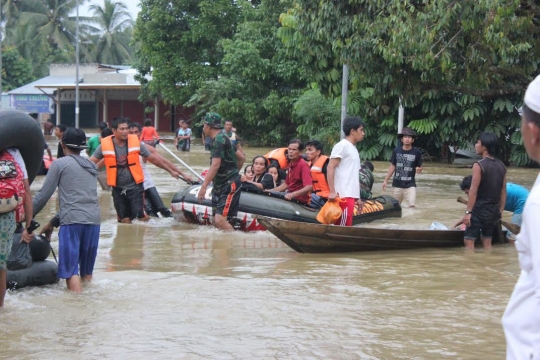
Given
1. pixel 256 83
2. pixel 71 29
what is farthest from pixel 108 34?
pixel 256 83

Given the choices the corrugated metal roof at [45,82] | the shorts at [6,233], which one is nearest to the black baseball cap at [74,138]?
the shorts at [6,233]

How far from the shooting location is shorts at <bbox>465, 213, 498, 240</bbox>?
31.2ft

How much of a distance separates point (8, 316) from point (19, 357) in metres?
1.01

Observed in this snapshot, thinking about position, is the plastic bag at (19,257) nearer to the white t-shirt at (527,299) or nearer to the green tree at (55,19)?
the white t-shirt at (527,299)

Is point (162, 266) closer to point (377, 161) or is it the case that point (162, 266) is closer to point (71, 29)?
point (377, 161)

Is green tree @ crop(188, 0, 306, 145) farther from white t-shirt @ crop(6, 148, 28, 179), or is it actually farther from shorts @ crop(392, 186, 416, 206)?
white t-shirt @ crop(6, 148, 28, 179)

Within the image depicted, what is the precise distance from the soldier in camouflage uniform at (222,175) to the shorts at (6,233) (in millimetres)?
4208

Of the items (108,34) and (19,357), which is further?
(108,34)

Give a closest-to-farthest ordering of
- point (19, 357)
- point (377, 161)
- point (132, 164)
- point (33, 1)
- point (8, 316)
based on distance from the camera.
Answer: point (19, 357), point (8, 316), point (132, 164), point (377, 161), point (33, 1)

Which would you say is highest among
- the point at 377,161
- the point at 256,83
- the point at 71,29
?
the point at 71,29

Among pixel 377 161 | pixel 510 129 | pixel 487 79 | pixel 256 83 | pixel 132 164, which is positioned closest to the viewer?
pixel 132 164

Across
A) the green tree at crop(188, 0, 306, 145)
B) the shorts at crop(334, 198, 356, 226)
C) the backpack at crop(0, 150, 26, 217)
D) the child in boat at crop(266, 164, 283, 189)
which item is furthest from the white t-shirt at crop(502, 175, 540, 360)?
the green tree at crop(188, 0, 306, 145)

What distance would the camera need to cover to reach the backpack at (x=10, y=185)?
6.02 m

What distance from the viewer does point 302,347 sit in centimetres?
560
